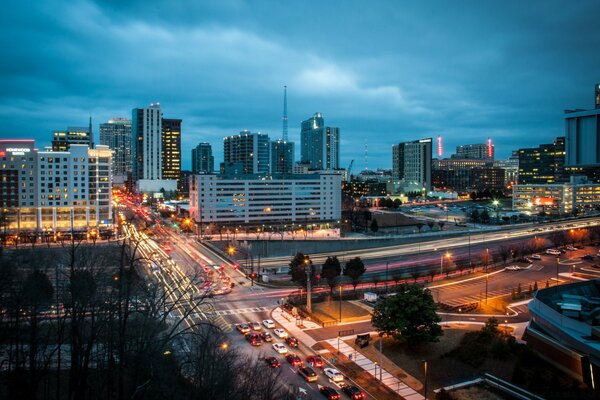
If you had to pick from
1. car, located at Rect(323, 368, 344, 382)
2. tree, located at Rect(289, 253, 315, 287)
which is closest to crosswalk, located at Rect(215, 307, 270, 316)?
tree, located at Rect(289, 253, 315, 287)

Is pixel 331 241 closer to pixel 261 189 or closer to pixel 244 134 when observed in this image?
pixel 261 189

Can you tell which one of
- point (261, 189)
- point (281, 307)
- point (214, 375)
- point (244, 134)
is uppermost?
point (244, 134)

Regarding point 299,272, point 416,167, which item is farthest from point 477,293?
point 416,167

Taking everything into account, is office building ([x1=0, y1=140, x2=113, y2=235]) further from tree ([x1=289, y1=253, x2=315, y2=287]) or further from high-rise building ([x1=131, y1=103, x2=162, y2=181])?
high-rise building ([x1=131, y1=103, x2=162, y2=181])

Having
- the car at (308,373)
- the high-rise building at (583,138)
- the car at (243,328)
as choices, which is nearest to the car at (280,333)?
the car at (243,328)

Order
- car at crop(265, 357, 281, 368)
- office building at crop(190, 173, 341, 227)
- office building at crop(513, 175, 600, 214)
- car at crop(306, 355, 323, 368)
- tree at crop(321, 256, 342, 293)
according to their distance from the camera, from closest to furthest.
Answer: car at crop(265, 357, 281, 368), car at crop(306, 355, 323, 368), tree at crop(321, 256, 342, 293), office building at crop(190, 173, 341, 227), office building at crop(513, 175, 600, 214)

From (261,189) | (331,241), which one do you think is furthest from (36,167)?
(331,241)
